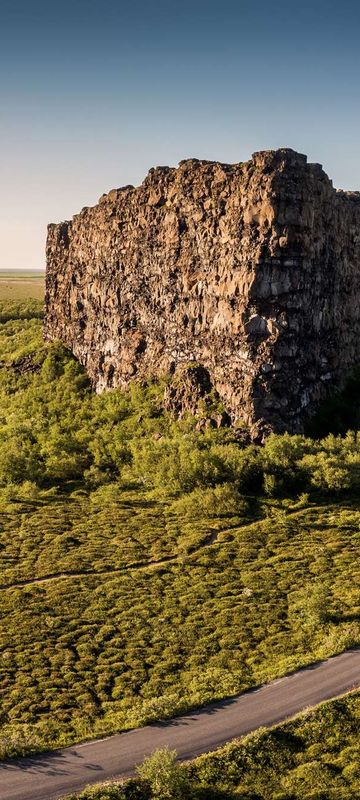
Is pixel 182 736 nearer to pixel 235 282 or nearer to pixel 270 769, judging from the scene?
pixel 270 769

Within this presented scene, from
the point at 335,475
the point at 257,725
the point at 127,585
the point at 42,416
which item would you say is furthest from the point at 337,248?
the point at 257,725

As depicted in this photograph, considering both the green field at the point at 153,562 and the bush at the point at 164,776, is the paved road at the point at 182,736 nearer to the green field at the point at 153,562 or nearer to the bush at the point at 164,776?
the green field at the point at 153,562

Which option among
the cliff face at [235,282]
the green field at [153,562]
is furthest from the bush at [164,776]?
the cliff face at [235,282]

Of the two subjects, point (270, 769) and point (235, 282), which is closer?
point (270, 769)

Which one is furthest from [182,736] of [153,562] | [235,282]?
[235,282]

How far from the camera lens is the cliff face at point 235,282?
82438mm

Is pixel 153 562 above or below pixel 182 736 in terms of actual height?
above

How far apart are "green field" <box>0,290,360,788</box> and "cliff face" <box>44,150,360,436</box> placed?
5.89m

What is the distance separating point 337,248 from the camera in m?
93.1

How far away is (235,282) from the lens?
278ft

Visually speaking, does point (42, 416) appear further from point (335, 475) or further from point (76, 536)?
point (335, 475)

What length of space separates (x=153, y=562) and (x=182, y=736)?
26284mm

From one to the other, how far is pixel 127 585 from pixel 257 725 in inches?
883

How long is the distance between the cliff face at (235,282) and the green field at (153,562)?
5887 millimetres
